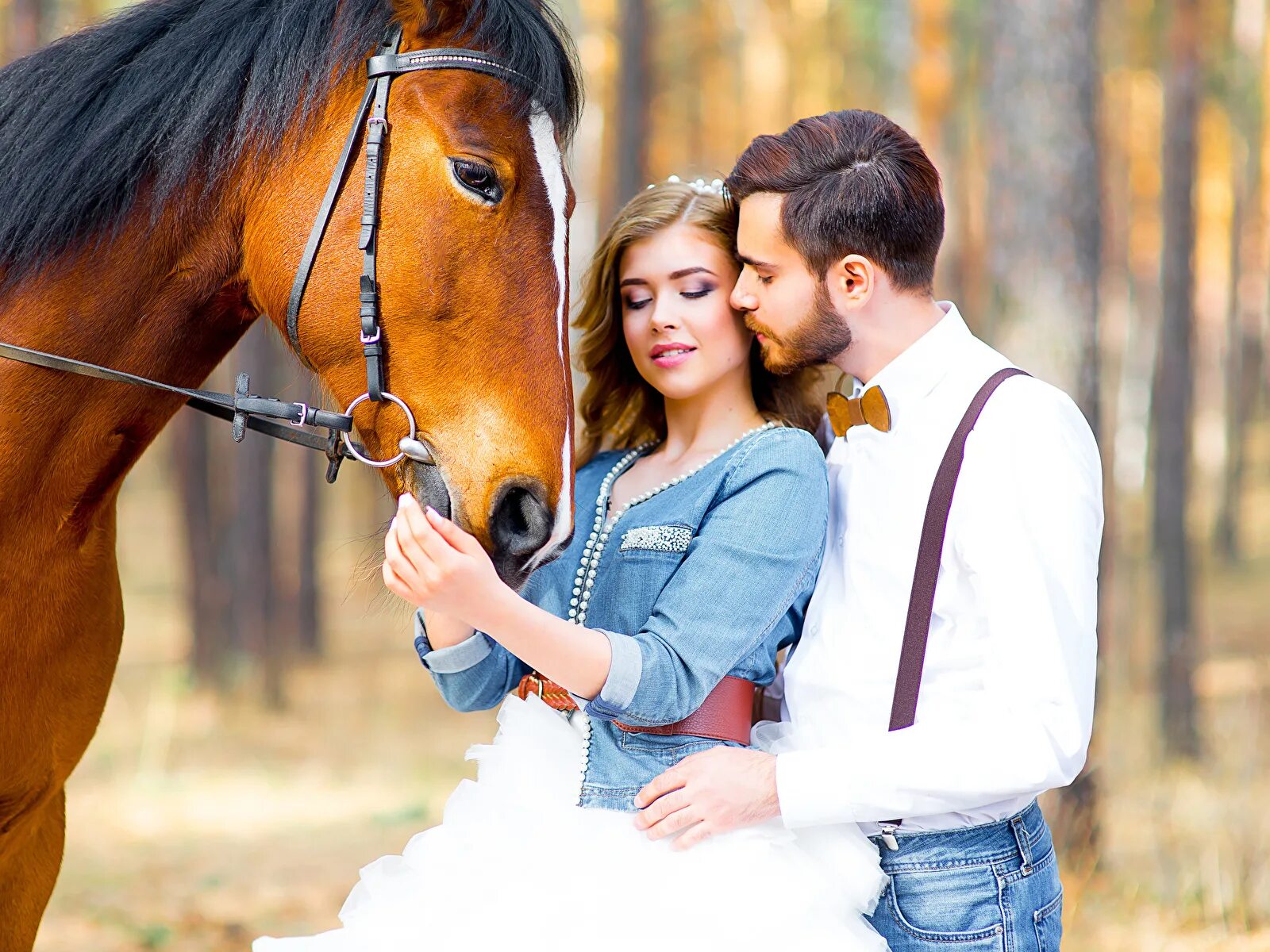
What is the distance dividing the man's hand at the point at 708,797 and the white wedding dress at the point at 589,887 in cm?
3

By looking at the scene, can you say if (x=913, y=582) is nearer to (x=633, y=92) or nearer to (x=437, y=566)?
(x=437, y=566)

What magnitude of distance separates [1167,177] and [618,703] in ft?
31.4

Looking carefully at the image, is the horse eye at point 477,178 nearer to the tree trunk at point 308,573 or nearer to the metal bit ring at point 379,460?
the metal bit ring at point 379,460

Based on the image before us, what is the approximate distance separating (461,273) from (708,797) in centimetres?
97

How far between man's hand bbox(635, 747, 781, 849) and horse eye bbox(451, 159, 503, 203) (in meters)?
1.02

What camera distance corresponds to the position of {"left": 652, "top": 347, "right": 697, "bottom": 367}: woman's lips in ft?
7.29

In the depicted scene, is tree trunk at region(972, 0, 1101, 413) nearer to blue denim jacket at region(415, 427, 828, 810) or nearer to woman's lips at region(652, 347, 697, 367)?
woman's lips at region(652, 347, 697, 367)

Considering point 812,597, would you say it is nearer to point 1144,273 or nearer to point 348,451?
point 348,451

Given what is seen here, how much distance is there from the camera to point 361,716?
9133mm

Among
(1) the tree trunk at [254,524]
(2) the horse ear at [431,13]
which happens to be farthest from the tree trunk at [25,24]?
(2) the horse ear at [431,13]

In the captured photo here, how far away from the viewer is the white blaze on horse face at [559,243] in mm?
1930

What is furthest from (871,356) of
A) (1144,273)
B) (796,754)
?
(1144,273)

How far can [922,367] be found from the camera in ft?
6.63

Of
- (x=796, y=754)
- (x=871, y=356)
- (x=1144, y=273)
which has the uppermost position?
(x=1144, y=273)
